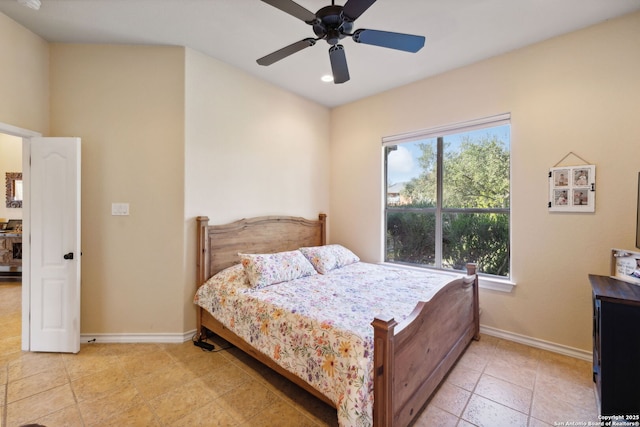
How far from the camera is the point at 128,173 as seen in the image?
2.72m

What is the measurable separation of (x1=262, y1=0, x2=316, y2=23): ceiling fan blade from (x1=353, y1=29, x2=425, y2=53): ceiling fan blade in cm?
34

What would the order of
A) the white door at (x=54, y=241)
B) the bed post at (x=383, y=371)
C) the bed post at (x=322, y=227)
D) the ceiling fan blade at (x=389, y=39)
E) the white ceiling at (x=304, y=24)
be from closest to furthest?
the bed post at (x=383, y=371) < the ceiling fan blade at (x=389, y=39) < the white ceiling at (x=304, y=24) < the white door at (x=54, y=241) < the bed post at (x=322, y=227)

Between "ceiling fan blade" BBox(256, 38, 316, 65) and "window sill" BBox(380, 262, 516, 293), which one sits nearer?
"ceiling fan blade" BBox(256, 38, 316, 65)

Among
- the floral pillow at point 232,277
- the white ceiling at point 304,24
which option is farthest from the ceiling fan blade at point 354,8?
the floral pillow at point 232,277

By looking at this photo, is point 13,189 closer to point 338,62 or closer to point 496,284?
point 338,62

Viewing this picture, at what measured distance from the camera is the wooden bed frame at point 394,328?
55.3 inches

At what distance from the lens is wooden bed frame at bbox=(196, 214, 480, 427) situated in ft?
4.61

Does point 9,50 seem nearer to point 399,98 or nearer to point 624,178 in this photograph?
point 399,98

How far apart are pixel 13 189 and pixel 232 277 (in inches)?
222

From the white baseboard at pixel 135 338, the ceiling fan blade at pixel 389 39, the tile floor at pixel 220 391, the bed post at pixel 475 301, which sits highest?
the ceiling fan blade at pixel 389 39

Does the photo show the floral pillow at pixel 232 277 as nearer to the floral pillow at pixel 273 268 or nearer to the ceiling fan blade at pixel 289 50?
the floral pillow at pixel 273 268

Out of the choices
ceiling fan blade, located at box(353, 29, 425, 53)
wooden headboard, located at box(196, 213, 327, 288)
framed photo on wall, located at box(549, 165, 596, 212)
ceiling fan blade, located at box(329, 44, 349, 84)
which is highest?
ceiling fan blade, located at box(353, 29, 425, 53)

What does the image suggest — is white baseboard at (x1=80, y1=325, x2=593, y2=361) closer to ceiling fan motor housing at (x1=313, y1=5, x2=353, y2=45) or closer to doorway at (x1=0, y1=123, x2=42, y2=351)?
doorway at (x1=0, y1=123, x2=42, y2=351)

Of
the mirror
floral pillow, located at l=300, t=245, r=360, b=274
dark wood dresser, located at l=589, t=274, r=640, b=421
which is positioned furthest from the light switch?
the mirror
